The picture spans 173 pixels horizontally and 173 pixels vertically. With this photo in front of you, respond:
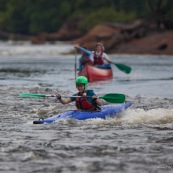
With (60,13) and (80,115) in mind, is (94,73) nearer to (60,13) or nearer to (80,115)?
(80,115)

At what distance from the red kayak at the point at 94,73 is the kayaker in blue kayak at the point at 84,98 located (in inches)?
515

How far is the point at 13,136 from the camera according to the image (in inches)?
561

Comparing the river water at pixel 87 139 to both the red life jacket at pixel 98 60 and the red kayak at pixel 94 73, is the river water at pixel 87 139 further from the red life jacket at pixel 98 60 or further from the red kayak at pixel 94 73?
the red life jacket at pixel 98 60

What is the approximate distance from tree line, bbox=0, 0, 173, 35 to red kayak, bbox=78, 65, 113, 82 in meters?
68.0

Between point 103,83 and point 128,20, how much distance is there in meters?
74.9

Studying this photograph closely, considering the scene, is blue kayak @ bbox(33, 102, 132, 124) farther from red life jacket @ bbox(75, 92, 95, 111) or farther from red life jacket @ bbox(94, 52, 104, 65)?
red life jacket @ bbox(94, 52, 104, 65)

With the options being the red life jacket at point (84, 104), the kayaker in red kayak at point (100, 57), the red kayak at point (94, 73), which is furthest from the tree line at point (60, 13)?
the red life jacket at point (84, 104)

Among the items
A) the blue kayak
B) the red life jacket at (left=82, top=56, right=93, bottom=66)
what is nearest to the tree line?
the red life jacket at (left=82, top=56, right=93, bottom=66)

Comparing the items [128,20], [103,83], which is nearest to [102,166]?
[103,83]

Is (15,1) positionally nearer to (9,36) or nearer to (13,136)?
(9,36)

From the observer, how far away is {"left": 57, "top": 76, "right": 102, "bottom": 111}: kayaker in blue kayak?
16328mm

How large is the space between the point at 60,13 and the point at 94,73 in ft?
302

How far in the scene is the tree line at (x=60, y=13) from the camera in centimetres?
10577

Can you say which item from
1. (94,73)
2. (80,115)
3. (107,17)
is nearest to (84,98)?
(80,115)
